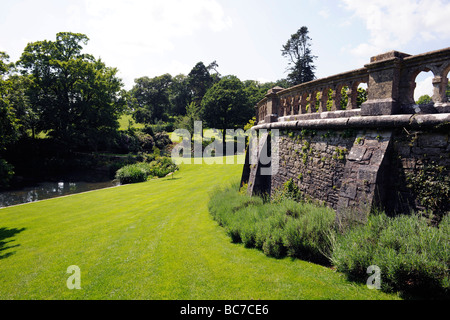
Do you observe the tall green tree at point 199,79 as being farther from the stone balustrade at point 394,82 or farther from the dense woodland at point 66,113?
the stone balustrade at point 394,82

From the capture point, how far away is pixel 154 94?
5625cm

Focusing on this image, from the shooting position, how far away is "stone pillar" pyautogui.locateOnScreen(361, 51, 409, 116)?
15.9 ft

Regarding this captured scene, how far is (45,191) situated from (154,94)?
1686 inches

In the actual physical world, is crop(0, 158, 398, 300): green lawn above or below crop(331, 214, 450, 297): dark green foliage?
below

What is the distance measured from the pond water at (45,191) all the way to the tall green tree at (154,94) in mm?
35148

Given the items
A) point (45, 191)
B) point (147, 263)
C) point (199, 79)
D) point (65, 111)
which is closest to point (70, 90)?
point (65, 111)

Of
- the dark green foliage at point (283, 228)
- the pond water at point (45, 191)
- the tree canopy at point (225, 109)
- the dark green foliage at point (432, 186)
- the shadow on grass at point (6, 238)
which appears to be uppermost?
the tree canopy at point (225, 109)

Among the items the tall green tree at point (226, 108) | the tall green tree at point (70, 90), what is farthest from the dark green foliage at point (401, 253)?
the tall green tree at point (226, 108)

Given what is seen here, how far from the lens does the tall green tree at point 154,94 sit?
56.0 metres

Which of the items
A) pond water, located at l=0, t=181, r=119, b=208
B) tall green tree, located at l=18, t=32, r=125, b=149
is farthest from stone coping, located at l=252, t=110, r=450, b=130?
tall green tree, located at l=18, t=32, r=125, b=149

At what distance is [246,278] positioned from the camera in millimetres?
4613

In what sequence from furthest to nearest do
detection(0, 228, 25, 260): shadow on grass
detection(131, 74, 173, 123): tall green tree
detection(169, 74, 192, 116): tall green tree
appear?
detection(169, 74, 192, 116): tall green tree, detection(131, 74, 173, 123): tall green tree, detection(0, 228, 25, 260): shadow on grass

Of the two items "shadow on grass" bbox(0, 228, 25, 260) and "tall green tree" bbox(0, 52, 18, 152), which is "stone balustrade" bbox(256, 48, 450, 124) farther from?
"tall green tree" bbox(0, 52, 18, 152)

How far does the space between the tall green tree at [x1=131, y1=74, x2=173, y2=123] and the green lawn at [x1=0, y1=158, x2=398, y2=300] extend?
4736cm
